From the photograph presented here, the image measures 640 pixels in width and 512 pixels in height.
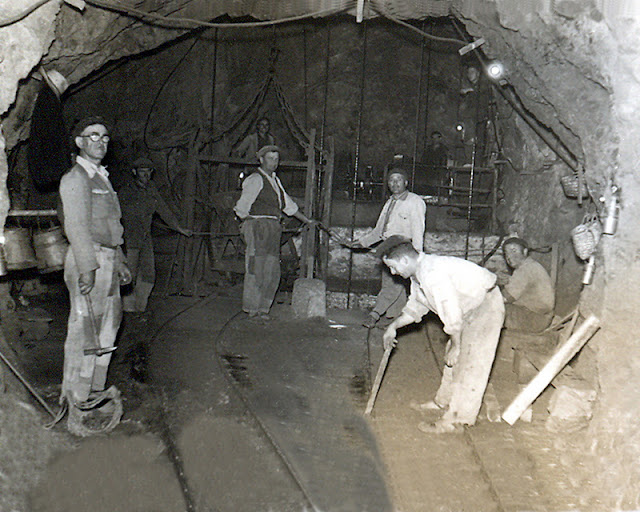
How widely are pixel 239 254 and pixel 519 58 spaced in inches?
245

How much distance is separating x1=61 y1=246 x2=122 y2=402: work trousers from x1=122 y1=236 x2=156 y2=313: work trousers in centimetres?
354

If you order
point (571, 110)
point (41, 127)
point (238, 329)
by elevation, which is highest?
point (571, 110)

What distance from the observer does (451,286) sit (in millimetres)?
3855

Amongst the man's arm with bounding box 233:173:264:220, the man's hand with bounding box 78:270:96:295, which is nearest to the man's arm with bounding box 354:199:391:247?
the man's arm with bounding box 233:173:264:220

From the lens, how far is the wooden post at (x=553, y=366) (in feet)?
13.0

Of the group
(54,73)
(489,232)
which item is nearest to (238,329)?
(54,73)

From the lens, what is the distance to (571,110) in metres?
4.52

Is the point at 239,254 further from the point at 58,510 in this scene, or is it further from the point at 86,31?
the point at 58,510

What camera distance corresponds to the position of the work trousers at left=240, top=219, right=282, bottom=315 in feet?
23.2

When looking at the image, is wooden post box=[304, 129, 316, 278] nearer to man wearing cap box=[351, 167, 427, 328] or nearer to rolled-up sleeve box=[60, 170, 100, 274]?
man wearing cap box=[351, 167, 427, 328]

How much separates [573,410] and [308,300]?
12.8 feet

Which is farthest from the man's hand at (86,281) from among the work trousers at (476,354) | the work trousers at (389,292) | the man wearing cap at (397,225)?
the work trousers at (389,292)

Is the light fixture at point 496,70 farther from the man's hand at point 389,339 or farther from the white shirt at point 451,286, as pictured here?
the man's hand at point 389,339

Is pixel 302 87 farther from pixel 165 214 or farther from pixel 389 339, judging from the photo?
pixel 389 339
